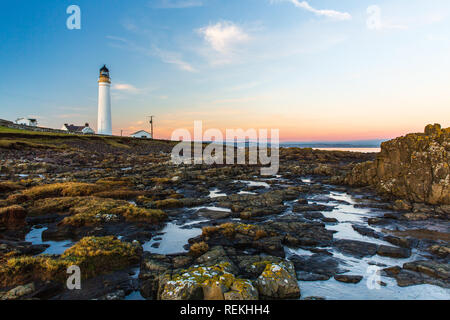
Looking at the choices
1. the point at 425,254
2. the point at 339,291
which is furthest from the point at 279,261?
the point at 425,254

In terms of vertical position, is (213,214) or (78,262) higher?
(78,262)

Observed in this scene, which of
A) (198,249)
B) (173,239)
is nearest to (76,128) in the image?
(173,239)

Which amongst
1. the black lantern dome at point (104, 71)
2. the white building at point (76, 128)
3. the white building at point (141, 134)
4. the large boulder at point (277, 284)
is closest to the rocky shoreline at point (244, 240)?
the large boulder at point (277, 284)

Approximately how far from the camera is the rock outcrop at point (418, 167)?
1602 centimetres

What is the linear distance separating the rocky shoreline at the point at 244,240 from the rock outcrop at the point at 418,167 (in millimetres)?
76

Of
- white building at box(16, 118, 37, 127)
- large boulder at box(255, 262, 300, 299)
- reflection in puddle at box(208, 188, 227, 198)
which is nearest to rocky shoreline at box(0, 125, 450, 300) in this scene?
large boulder at box(255, 262, 300, 299)

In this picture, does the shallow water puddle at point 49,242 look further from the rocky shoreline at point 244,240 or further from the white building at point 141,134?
the white building at point 141,134

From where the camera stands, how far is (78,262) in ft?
24.6

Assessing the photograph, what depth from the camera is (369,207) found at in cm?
1650

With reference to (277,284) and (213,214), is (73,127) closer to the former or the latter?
(213,214)

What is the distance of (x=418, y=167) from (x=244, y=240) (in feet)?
49.2

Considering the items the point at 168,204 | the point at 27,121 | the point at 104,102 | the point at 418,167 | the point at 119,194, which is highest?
the point at 104,102

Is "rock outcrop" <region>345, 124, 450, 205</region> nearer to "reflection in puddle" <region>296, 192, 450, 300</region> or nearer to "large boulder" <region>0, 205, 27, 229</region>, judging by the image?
"reflection in puddle" <region>296, 192, 450, 300</region>
